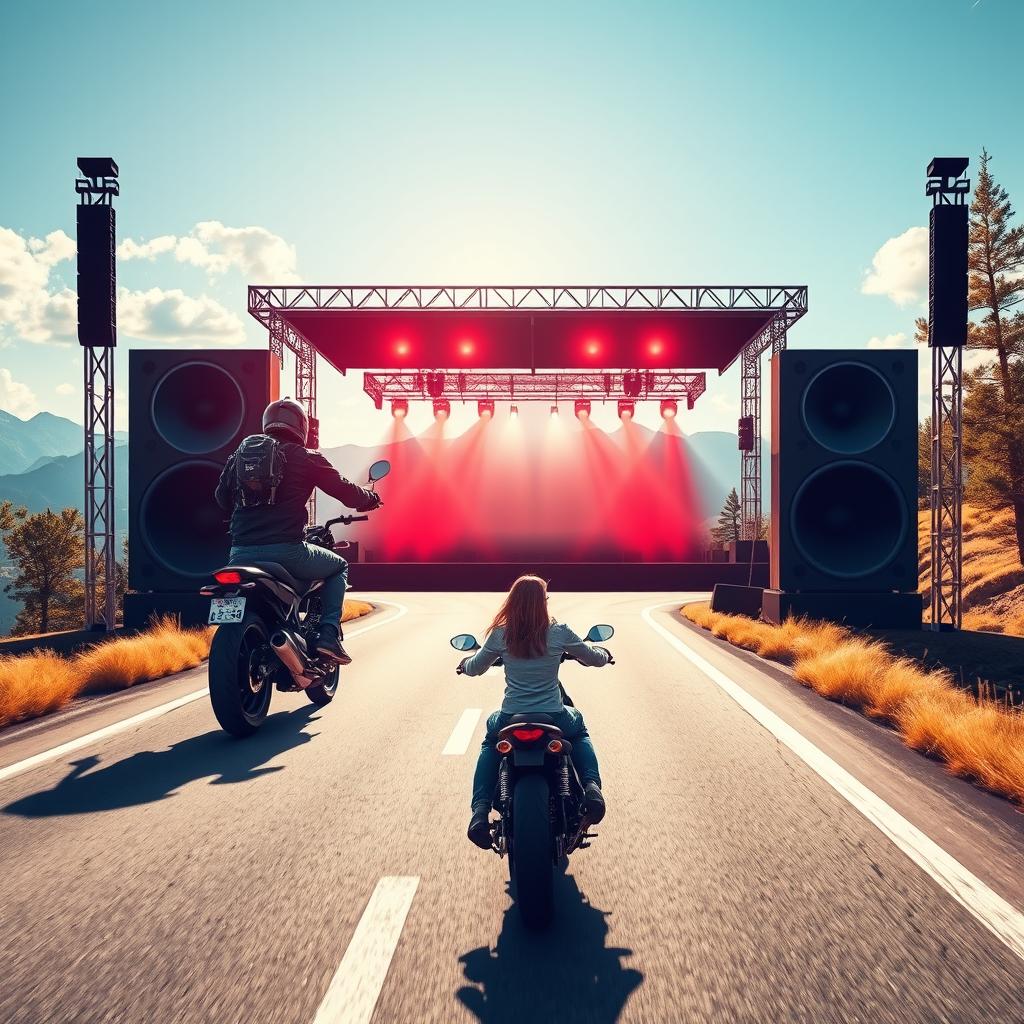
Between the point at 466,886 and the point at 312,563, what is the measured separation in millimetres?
3531

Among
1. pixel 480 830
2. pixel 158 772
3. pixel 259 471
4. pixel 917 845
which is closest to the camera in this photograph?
pixel 480 830

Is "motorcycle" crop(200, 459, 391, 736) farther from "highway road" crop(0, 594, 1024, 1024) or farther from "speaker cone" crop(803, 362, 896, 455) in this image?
"speaker cone" crop(803, 362, 896, 455)

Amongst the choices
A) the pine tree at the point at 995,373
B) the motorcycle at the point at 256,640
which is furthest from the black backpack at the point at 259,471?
the pine tree at the point at 995,373

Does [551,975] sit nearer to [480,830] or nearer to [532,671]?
[480,830]

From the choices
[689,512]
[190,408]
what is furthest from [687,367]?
[689,512]

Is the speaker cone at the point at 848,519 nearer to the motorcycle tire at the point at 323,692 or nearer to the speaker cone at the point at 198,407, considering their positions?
the motorcycle tire at the point at 323,692

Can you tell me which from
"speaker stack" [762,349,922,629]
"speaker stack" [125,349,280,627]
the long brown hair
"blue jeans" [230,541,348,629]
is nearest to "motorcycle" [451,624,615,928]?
the long brown hair

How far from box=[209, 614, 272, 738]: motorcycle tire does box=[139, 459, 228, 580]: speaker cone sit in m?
7.45

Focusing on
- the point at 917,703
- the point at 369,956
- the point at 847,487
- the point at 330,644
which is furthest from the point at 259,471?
the point at 847,487

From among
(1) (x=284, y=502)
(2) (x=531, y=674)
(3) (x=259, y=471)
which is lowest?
(2) (x=531, y=674)

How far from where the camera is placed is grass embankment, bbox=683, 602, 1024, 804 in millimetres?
5098

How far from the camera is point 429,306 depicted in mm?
23609

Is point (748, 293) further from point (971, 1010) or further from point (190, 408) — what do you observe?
point (971, 1010)

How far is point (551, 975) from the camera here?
102 inches
